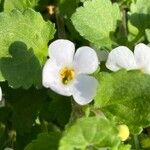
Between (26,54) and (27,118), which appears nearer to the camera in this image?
(26,54)

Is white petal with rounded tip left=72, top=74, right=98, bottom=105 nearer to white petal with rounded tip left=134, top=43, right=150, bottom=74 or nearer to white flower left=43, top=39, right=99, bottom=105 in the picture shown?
white flower left=43, top=39, right=99, bottom=105

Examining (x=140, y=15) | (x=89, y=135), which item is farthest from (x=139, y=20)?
(x=89, y=135)

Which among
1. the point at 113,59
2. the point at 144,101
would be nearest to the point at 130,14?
the point at 113,59

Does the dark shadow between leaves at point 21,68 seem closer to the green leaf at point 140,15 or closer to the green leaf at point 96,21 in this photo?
the green leaf at point 96,21

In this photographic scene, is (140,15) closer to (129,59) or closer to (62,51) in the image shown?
(129,59)

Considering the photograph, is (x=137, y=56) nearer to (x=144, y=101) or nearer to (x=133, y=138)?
(x=144, y=101)
